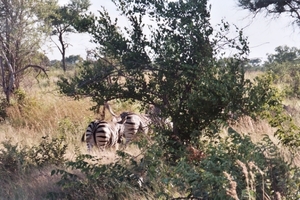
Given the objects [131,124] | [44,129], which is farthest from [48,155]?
[44,129]

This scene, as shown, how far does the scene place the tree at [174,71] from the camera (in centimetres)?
553

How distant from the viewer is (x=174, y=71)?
238 inches

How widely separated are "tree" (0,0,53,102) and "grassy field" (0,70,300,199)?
1003 millimetres

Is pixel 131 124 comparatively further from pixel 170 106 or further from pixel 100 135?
pixel 170 106

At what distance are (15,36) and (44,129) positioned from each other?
4512mm

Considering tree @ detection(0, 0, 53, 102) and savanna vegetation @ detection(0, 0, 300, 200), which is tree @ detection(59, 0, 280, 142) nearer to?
savanna vegetation @ detection(0, 0, 300, 200)

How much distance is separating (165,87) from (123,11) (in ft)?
4.03

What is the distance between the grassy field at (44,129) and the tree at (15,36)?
100cm

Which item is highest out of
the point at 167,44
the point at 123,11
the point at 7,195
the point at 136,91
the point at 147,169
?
the point at 123,11

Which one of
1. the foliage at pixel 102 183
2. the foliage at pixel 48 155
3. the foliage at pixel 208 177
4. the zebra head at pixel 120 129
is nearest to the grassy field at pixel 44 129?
the foliage at pixel 48 155

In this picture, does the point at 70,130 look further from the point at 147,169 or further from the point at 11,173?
the point at 147,169

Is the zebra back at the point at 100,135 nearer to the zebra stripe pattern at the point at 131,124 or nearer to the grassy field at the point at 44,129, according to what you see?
the grassy field at the point at 44,129

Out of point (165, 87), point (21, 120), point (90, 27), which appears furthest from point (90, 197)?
point (21, 120)

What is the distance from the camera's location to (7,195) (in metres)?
6.12
